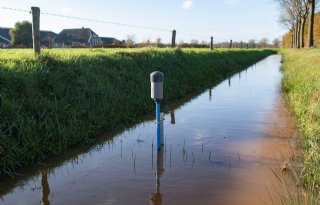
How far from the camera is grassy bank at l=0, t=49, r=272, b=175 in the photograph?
5102 mm

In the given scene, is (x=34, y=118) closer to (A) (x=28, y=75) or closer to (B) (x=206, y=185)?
(A) (x=28, y=75)

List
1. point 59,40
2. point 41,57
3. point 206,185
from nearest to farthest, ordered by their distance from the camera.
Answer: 1. point 206,185
2. point 41,57
3. point 59,40

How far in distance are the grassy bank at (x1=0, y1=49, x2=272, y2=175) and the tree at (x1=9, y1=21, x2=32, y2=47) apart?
1585 inches

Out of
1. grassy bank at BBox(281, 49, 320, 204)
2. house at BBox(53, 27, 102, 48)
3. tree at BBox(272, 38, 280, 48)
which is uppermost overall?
tree at BBox(272, 38, 280, 48)

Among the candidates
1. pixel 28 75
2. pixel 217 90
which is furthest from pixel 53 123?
pixel 217 90

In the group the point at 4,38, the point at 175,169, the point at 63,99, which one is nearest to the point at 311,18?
the point at 63,99

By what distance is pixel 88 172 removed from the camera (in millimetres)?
4867

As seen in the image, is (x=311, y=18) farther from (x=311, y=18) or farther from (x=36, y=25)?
(x=36, y=25)

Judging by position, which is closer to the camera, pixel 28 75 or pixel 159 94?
pixel 159 94

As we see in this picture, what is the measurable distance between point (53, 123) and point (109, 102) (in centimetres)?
196

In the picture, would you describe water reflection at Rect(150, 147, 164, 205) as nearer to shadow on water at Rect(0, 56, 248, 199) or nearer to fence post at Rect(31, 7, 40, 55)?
shadow on water at Rect(0, 56, 248, 199)

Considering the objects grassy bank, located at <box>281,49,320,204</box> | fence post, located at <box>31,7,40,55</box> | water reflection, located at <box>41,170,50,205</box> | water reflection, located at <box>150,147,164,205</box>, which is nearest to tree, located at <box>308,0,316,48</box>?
grassy bank, located at <box>281,49,320,204</box>

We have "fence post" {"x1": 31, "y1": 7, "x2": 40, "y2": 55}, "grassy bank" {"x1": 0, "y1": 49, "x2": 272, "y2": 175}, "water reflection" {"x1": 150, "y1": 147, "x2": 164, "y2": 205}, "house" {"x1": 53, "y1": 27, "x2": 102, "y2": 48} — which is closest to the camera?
"water reflection" {"x1": 150, "y1": 147, "x2": 164, "y2": 205}

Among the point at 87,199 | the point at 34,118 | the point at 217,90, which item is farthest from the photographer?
the point at 217,90
